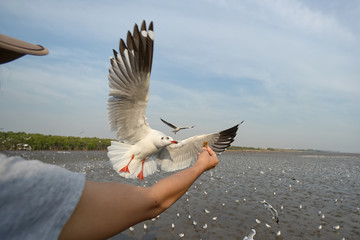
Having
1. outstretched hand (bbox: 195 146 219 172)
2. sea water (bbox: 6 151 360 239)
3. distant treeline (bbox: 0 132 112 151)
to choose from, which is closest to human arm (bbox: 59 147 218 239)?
outstretched hand (bbox: 195 146 219 172)

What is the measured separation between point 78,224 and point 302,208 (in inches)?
429

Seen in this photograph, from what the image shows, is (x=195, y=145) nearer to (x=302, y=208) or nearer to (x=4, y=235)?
(x=4, y=235)

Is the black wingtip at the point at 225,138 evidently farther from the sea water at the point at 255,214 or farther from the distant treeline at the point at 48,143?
the distant treeline at the point at 48,143

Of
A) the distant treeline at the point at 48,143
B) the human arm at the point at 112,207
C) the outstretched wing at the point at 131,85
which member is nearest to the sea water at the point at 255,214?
the outstretched wing at the point at 131,85

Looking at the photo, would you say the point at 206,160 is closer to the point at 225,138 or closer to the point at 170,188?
the point at 170,188

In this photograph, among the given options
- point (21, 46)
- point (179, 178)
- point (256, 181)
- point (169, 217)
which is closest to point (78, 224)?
point (179, 178)

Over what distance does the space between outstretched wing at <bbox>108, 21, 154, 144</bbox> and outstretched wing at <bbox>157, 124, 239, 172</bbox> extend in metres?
0.91

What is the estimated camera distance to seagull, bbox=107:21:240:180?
4.38 metres

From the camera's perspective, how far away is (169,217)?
834 cm

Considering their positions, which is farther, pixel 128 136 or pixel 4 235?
pixel 128 136

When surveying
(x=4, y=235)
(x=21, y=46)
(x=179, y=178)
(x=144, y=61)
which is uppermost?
(x=144, y=61)

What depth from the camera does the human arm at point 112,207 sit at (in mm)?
882

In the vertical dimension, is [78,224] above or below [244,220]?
above

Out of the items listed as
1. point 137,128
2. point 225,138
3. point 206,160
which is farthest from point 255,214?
point 206,160
